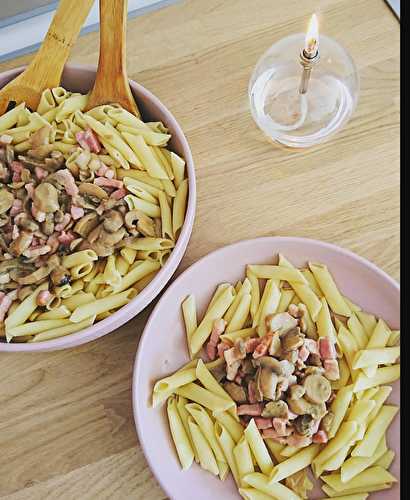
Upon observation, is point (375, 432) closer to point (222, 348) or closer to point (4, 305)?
point (222, 348)

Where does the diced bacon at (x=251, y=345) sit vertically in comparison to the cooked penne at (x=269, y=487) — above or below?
above

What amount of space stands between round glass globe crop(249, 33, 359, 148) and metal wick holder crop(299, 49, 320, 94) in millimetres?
28

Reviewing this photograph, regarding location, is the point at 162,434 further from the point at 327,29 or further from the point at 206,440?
the point at 327,29

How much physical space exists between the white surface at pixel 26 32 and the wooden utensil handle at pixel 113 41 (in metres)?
0.20

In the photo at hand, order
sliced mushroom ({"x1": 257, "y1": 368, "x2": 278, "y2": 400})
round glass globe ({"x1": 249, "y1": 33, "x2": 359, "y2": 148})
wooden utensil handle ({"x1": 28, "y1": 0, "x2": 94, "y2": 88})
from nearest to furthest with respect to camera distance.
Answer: sliced mushroom ({"x1": 257, "y1": 368, "x2": 278, "y2": 400}) < wooden utensil handle ({"x1": 28, "y1": 0, "x2": 94, "y2": 88}) < round glass globe ({"x1": 249, "y1": 33, "x2": 359, "y2": 148})

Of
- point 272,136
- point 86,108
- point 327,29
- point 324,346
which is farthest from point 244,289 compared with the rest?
point 327,29

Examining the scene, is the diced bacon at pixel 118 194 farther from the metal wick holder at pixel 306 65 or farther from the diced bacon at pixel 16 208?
the metal wick holder at pixel 306 65

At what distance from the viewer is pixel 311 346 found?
102cm

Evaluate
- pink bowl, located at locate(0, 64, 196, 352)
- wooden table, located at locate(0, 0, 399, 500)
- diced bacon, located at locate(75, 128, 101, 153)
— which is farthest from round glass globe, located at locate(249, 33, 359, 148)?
diced bacon, located at locate(75, 128, 101, 153)

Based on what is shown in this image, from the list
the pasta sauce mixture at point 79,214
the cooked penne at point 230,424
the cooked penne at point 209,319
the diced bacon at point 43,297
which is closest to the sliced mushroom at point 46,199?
the pasta sauce mixture at point 79,214

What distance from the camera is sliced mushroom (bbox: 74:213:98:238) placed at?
1.05 metres

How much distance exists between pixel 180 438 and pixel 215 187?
398 millimetres

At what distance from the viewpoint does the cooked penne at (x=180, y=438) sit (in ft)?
3.30

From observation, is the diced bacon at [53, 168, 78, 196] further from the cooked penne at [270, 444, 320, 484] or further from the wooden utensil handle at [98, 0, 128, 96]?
the cooked penne at [270, 444, 320, 484]
